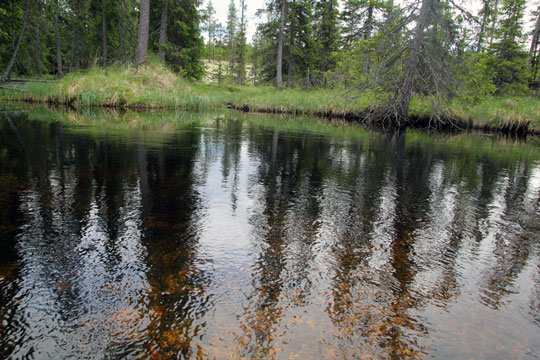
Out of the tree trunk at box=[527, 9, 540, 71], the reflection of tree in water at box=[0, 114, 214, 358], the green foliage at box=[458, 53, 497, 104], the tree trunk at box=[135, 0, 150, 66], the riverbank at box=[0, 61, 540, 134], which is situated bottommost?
the reflection of tree in water at box=[0, 114, 214, 358]

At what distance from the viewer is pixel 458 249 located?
3.12 metres

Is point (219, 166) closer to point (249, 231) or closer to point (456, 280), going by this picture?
point (249, 231)

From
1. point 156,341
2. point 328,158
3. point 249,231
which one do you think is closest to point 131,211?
point 249,231

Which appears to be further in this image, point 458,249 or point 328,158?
point 328,158

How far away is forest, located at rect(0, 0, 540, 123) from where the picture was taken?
14.6 m

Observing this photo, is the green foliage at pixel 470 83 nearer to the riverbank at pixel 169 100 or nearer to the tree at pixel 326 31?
the riverbank at pixel 169 100

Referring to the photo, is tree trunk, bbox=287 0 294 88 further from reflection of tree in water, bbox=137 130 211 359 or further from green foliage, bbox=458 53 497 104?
reflection of tree in water, bbox=137 130 211 359

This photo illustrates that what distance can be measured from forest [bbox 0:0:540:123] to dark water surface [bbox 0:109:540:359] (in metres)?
10.8

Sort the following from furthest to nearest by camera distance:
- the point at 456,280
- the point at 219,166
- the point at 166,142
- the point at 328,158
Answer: the point at 166,142 < the point at 328,158 < the point at 219,166 < the point at 456,280

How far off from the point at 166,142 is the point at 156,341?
708 centimetres

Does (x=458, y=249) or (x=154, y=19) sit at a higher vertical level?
(x=154, y=19)

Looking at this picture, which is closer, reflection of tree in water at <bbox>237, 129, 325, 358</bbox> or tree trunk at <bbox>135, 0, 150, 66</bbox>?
reflection of tree in water at <bbox>237, 129, 325, 358</bbox>

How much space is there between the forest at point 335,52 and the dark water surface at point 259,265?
35.4 ft

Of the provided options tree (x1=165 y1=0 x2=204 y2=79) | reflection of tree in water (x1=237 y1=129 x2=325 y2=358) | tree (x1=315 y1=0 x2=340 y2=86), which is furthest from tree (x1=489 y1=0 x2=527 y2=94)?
reflection of tree in water (x1=237 y1=129 x2=325 y2=358)
